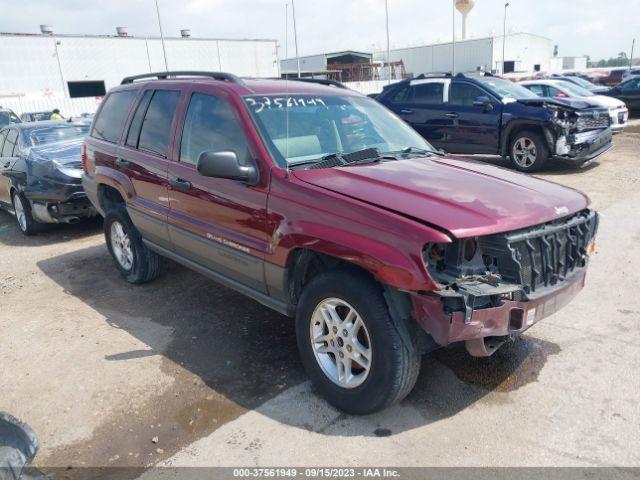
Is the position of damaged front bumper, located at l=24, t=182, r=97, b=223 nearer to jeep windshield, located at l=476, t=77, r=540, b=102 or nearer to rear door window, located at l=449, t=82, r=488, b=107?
rear door window, located at l=449, t=82, r=488, b=107

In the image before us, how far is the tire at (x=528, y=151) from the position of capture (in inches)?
380

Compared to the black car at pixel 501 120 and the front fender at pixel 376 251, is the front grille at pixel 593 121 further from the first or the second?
the front fender at pixel 376 251

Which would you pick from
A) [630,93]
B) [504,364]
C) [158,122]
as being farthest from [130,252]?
[630,93]

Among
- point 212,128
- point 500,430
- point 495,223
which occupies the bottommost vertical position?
point 500,430

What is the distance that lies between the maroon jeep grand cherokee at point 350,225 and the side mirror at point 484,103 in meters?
5.96

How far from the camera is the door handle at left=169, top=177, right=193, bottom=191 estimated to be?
13.4 ft

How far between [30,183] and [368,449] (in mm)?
6542

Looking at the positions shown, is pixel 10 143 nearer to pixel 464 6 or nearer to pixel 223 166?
pixel 223 166

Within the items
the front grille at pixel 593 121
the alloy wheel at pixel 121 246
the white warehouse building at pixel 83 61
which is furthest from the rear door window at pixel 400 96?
the white warehouse building at pixel 83 61

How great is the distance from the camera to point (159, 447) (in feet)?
9.68

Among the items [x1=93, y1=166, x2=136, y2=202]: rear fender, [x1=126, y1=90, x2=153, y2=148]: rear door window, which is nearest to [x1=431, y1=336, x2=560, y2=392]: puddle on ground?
[x1=93, y1=166, x2=136, y2=202]: rear fender

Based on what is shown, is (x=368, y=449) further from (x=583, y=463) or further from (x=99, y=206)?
(x=99, y=206)

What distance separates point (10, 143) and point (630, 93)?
19803 mm

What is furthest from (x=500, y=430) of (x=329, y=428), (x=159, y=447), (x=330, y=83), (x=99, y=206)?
(x=99, y=206)
